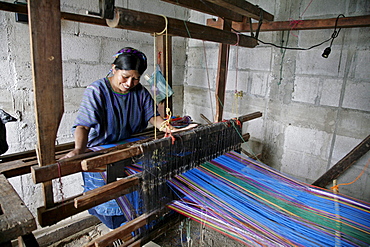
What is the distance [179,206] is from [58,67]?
94 centimetres

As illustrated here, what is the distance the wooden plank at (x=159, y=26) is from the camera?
111cm

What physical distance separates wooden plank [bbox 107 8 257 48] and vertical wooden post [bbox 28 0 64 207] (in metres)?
0.27

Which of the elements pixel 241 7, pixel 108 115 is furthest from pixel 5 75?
pixel 241 7

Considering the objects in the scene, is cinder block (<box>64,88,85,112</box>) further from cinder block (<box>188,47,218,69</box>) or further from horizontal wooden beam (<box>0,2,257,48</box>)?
cinder block (<box>188,47,218,69</box>)

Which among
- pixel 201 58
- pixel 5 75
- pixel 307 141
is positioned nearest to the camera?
pixel 5 75

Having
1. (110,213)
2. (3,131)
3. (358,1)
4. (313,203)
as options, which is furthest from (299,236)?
(358,1)

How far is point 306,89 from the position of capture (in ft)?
8.76

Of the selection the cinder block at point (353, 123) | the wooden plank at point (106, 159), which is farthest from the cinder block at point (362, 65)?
the wooden plank at point (106, 159)

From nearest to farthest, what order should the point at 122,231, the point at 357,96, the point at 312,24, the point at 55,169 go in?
1. the point at 55,169
2. the point at 122,231
3. the point at 312,24
4. the point at 357,96

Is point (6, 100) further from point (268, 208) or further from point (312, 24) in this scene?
point (312, 24)

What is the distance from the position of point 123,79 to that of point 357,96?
7.25ft

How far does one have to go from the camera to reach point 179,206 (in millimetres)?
1380

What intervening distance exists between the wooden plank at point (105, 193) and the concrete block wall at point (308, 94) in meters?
1.65

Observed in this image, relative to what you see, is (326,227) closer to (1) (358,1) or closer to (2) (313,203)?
(2) (313,203)
